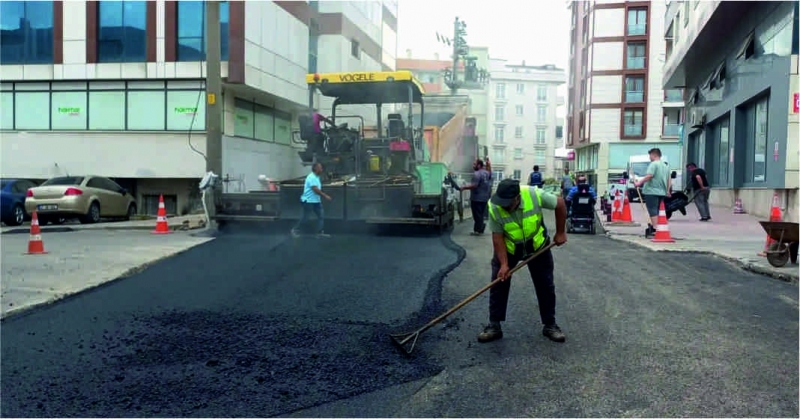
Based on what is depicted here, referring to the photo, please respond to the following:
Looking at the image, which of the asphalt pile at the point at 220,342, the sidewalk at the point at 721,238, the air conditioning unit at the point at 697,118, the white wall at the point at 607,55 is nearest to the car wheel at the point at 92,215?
the asphalt pile at the point at 220,342

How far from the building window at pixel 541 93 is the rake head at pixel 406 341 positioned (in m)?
70.9

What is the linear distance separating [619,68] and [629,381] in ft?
155

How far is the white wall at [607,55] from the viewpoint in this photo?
47281 millimetres

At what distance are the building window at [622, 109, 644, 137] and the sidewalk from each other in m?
32.3

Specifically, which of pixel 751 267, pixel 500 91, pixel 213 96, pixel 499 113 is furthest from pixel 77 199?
pixel 499 113

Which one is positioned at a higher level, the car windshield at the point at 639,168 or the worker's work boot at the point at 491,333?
the car windshield at the point at 639,168

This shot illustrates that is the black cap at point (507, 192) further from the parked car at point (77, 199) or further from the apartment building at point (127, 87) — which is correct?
the apartment building at point (127, 87)

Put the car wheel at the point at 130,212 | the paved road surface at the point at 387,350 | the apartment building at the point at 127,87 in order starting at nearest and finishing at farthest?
1. the paved road surface at the point at 387,350
2. the car wheel at the point at 130,212
3. the apartment building at the point at 127,87

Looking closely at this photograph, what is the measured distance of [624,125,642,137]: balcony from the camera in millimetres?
47812

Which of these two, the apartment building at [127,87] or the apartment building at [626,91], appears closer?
the apartment building at [127,87]

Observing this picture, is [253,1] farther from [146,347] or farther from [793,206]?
[146,347]

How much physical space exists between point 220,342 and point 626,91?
47323mm

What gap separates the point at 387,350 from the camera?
468 cm

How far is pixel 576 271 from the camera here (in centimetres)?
782
